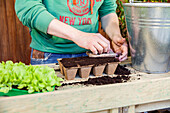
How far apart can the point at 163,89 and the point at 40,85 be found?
29.1 inches

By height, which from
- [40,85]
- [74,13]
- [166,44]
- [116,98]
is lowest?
[116,98]

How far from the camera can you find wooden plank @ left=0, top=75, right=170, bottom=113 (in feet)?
3.34

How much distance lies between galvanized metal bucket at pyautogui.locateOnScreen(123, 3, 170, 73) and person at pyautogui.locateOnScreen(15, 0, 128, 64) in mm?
205

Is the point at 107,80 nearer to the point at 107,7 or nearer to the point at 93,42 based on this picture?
the point at 93,42

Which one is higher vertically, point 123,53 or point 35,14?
point 35,14

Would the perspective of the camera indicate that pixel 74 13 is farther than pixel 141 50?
Yes

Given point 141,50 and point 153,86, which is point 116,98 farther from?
point 141,50

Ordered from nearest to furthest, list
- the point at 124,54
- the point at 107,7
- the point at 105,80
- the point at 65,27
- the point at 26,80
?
the point at 26,80 → the point at 105,80 → the point at 65,27 → the point at 124,54 → the point at 107,7

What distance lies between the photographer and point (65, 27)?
150 centimetres

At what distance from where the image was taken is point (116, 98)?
118 cm

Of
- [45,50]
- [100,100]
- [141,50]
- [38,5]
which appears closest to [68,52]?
[45,50]

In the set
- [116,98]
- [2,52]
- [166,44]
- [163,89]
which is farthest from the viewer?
[2,52]

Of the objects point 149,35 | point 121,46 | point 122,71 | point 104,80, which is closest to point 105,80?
point 104,80

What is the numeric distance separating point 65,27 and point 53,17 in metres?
0.11
